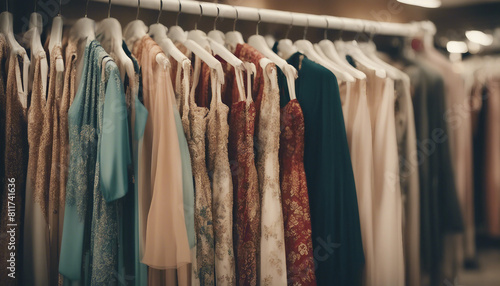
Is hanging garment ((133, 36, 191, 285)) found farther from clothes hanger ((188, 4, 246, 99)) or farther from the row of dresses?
clothes hanger ((188, 4, 246, 99))

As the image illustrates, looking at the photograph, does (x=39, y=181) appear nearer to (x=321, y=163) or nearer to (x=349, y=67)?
(x=321, y=163)

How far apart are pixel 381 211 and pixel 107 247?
76 cm

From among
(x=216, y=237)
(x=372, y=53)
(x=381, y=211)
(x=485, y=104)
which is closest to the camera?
(x=485, y=104)

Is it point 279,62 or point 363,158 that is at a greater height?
point 279,62

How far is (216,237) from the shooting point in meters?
1.04

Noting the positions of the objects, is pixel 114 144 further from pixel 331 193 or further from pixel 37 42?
pixel 331 193

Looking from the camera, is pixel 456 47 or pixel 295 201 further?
pixel 295 201

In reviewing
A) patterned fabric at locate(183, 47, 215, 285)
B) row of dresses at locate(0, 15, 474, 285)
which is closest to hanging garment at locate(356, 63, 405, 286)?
row of dresses at locate(0, 15, 474, 285)

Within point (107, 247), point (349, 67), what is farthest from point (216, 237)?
point (349, 67)

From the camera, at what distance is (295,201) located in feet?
3.55

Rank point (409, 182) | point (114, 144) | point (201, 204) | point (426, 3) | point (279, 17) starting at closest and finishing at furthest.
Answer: point (114, 144)
point (201, 204)
point (409, 182)
point (426, 3)
point (279, 17)

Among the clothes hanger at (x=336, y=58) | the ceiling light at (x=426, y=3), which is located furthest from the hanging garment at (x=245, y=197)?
the ceiling light at (x=426, y=3)

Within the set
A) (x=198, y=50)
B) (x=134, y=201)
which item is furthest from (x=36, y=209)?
(x=198, y=50)

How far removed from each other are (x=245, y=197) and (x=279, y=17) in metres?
0.64
